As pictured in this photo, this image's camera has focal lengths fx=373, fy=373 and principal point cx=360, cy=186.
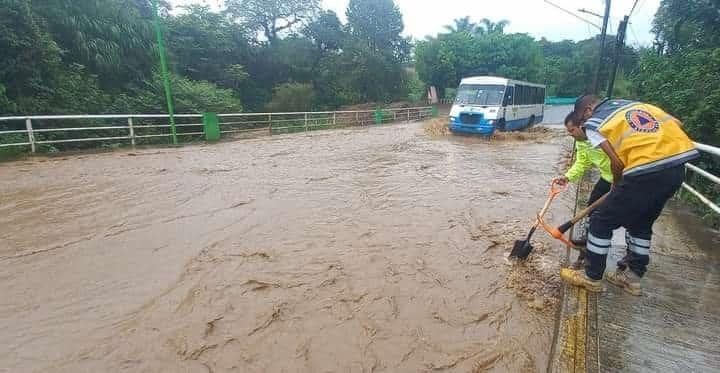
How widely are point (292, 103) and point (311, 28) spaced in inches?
369

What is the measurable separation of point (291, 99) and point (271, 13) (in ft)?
30.5

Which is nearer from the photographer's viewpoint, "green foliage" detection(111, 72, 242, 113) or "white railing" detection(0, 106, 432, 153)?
"white railing" detection(0, 106, 432, 153)

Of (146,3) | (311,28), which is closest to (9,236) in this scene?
(146,3)

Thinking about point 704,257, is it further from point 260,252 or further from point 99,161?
point 99,161

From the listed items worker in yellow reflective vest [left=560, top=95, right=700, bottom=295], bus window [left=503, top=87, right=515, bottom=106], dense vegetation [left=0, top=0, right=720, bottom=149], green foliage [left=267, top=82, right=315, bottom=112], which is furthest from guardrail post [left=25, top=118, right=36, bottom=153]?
green foliage [left=267, top=82, right=315, bottom=112]

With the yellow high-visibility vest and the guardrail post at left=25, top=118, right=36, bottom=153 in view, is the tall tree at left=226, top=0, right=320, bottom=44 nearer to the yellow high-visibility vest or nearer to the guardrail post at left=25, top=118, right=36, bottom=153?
the guardrail post at left=25, top=118, right=36, bottom=153

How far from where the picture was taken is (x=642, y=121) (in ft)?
8.10

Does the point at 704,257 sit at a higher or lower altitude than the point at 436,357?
higher

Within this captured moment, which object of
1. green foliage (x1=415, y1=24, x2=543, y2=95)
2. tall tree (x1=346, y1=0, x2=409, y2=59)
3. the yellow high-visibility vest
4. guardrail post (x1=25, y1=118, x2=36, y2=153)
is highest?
tall tree (x1=346, y1=0, x2=409, y2=59)

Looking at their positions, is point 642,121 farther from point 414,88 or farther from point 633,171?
point 414,88

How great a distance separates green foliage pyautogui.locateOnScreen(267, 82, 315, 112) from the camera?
2522cm

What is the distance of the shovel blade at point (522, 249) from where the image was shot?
11.6ft

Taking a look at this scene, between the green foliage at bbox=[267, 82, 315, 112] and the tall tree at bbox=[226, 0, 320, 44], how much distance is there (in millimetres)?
7213

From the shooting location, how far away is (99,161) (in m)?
8.52
